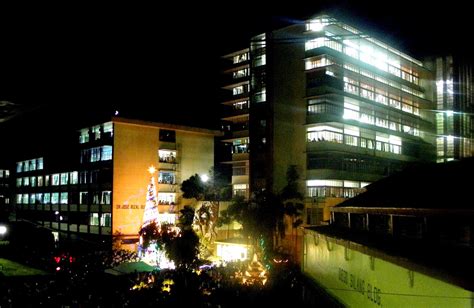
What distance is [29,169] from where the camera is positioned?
52.4 meters

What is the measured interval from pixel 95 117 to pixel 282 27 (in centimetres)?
1636

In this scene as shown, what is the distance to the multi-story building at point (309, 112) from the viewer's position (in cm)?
3534

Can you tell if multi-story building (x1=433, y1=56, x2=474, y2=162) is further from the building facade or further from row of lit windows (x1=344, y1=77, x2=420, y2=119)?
the building facade

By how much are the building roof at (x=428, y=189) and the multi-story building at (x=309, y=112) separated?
18531 millimetres

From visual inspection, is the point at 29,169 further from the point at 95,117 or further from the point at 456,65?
the point at 456,65

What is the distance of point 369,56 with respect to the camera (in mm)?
39906

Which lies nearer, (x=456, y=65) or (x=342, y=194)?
(x=342, y=194)

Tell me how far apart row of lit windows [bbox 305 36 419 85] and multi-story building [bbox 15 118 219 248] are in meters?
13.1

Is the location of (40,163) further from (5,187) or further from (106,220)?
(106,220)

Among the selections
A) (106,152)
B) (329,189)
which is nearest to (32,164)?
(106,152)

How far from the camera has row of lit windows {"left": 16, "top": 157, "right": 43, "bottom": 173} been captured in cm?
5013

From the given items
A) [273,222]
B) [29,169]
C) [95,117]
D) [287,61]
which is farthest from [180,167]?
[29,169]

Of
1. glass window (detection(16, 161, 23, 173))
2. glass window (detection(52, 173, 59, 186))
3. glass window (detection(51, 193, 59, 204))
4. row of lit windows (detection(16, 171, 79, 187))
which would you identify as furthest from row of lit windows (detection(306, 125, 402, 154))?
glass window (detection(16, 161, 23, 173))

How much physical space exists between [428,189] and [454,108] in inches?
1493
